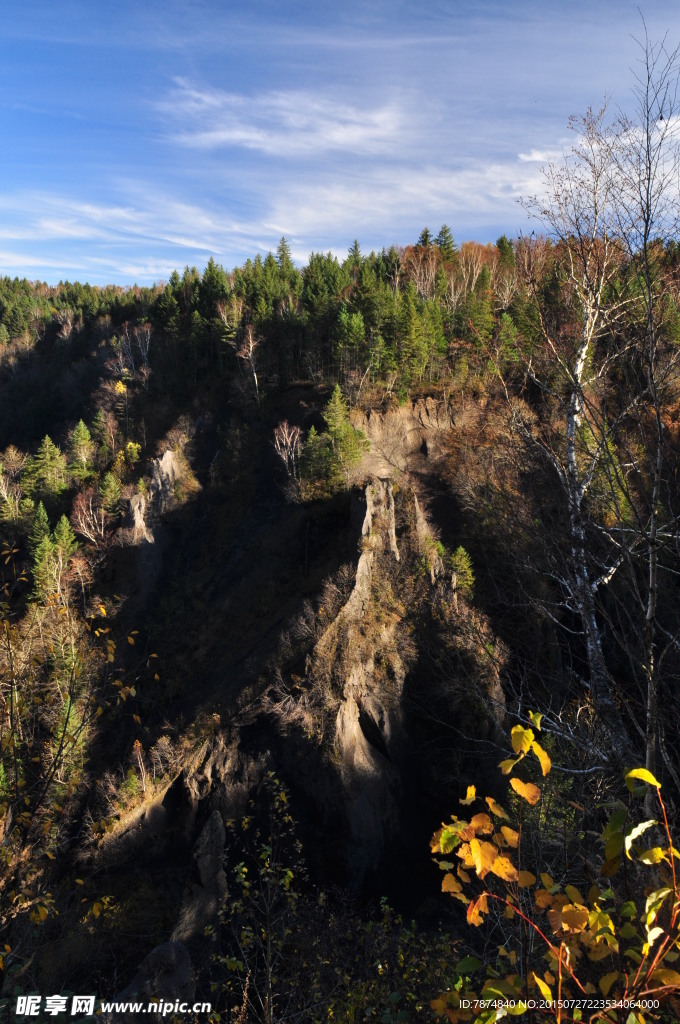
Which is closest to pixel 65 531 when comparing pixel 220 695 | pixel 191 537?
pixel 191 537

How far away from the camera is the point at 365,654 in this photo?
28.3 m

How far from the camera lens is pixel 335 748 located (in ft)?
83.6

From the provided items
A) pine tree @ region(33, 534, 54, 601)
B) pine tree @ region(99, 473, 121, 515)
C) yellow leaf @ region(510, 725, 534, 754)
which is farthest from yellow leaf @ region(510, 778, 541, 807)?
pine tree @ region(99, 473, 121, 515)

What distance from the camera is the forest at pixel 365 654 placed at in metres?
4.68

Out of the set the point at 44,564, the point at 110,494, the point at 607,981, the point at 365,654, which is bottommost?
the point at 365,654

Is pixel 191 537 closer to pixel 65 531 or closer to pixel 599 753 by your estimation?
pixel 65 531

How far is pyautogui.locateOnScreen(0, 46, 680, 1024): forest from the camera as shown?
15.4ft

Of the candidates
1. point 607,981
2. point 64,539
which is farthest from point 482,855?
point 64,539

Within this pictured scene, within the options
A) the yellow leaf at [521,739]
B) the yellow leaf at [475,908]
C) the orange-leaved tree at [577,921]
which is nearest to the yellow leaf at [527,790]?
the orange-leaved tree at [577,921]

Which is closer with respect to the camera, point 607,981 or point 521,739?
point 607,981

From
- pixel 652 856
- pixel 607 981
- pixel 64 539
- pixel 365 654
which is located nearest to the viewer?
pixel 652 856

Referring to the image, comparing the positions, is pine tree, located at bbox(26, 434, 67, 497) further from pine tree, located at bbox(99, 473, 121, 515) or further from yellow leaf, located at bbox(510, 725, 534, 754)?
yellow leaf, located at bbox(510, 725, 534, 754)

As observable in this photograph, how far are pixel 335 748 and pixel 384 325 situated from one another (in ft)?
102

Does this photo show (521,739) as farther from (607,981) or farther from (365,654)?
(365,654)
